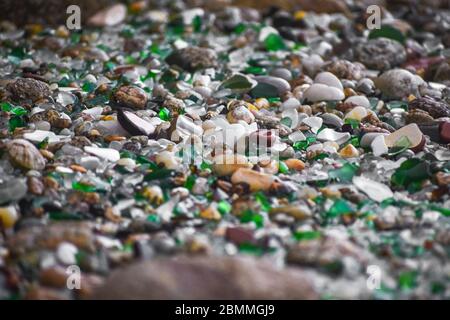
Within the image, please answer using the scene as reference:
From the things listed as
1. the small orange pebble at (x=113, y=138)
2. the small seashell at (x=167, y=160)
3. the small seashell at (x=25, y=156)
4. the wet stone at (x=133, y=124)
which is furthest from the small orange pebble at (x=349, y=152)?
the small seashell at (x=25, y=156)

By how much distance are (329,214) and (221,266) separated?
595mm

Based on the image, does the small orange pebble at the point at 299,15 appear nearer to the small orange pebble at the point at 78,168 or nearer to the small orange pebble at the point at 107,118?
the small orange pebble at the point at 107,118

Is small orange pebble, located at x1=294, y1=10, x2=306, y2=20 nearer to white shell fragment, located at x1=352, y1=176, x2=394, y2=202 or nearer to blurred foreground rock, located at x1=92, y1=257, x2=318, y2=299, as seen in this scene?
white shell fragment, located at x1=352, y1=176, x2=394, y2=202

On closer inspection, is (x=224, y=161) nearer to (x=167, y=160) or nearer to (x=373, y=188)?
(x=167, y=160)

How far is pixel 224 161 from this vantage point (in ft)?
8.52

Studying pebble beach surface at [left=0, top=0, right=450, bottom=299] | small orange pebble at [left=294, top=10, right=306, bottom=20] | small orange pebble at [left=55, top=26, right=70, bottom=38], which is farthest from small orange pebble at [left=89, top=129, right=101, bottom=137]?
small orange pebble at [left=294, top=10, right=306, bottom=20]

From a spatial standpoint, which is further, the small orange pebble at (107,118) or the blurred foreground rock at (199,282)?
the small orange pebble at (107,118)

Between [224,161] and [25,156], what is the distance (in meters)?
0.76

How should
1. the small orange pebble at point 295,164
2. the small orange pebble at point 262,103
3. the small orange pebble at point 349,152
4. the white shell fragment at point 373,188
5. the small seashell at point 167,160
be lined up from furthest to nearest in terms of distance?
the small orange pebble at point 262,103
the small orange pebble at point 349,152
the small orange pebble at point 295,164
the small seashell at point 167,160
the white shell fragment at point 373,188

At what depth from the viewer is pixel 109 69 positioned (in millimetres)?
3793

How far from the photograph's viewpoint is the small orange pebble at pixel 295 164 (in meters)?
2.70

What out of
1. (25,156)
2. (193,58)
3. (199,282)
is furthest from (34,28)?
(199,282)

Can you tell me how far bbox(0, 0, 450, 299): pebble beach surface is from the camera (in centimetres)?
196

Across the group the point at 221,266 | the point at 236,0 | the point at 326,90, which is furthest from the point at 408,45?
the point at 221,266
